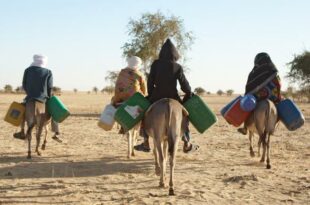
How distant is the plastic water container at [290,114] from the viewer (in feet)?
38.0

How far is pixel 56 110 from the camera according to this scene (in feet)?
41.4

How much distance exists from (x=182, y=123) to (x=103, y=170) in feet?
8.36

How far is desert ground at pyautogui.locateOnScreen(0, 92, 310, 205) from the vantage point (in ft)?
27.6

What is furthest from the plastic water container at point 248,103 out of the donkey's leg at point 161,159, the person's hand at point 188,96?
the donkey's leg at point 161,159

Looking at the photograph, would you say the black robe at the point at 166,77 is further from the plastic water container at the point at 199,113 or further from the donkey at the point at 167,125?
the donkey at the point at 167,125

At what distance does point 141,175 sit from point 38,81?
13.0 feet

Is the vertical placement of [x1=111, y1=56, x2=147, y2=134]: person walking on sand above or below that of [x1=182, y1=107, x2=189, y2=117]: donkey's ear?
above

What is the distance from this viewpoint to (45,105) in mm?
12719

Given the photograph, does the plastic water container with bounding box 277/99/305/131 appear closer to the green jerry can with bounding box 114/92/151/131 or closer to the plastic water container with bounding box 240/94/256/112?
the plastic water container with bounding box 240/94/256/112

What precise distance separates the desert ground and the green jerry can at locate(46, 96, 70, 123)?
42.4 inches

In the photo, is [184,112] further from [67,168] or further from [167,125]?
[67,168]

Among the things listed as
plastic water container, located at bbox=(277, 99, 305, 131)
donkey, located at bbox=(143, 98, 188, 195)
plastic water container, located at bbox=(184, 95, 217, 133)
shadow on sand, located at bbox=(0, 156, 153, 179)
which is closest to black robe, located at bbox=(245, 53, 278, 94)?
plastic water container, located at bbox=(277, 99, 305, 131)

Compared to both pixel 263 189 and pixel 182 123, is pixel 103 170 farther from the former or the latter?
pixel 263 189

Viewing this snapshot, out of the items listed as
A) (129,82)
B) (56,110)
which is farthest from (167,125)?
(56,110)
